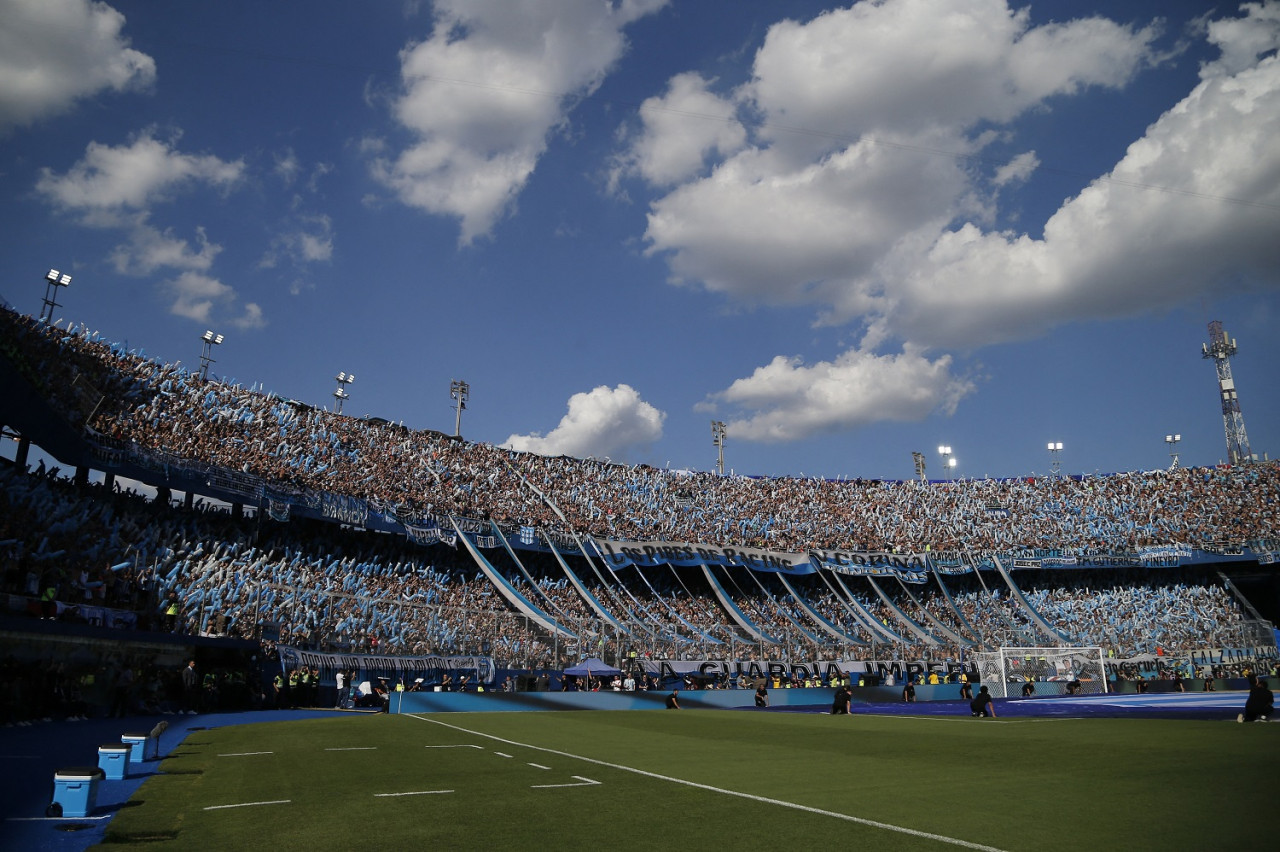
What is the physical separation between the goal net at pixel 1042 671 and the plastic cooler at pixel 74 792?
134 ft

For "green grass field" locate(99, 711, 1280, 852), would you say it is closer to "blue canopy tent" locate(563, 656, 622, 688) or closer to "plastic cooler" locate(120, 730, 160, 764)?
"plastic cooler" locate(120, 730, 160, 764)

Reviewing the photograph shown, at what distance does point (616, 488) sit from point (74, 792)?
182 ft

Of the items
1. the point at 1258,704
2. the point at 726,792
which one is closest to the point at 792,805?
the point at 726,792

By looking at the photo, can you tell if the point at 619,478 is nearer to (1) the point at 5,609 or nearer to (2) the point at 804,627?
(2) the point at 804,627

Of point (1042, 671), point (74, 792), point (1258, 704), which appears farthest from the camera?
point (1042, 671)

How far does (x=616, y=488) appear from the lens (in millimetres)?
64312

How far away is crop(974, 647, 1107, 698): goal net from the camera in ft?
136

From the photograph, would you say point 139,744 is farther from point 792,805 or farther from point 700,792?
point 792,805

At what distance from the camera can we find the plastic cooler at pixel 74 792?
30.0ft

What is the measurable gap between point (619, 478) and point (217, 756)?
51004mm

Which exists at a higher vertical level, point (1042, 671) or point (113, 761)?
point (113, 761)

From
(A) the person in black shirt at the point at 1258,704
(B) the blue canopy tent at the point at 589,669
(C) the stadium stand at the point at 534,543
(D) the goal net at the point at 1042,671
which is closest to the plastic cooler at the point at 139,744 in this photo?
(C) the stadium stand at the point at 534,543

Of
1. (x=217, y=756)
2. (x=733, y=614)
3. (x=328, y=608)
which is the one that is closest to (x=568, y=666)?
(x=328, y=608)

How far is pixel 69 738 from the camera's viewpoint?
Result: 59.8ft
